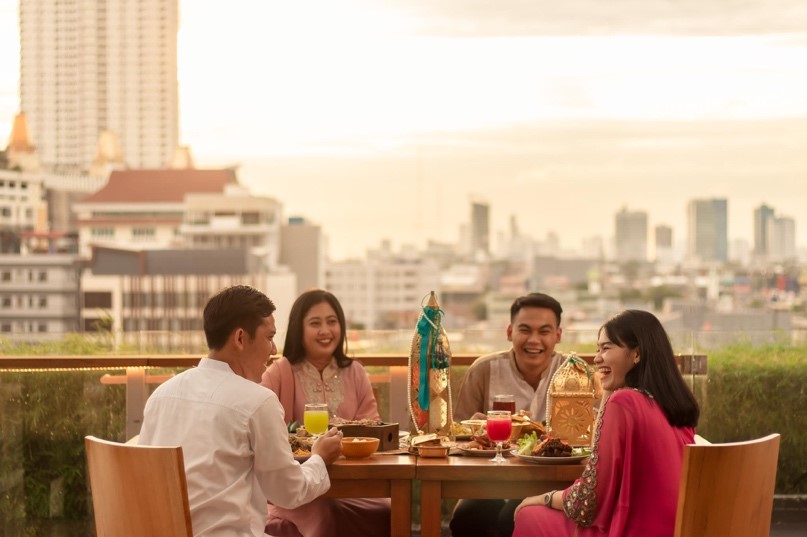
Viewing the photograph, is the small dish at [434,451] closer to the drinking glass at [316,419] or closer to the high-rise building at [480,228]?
the drinking glass at [316,419]

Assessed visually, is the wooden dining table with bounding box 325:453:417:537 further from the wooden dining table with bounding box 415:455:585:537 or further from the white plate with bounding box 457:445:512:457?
the white plate with bounding box 457:445:512:457

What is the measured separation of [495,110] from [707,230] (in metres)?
18.3

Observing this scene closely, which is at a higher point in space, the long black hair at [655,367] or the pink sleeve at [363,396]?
the long black hair at [655,367]

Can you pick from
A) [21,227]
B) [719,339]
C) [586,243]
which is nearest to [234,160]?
[21,227]

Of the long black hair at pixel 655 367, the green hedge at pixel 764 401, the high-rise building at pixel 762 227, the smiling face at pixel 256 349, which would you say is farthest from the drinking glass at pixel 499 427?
the high-rise building at pixel 762 227

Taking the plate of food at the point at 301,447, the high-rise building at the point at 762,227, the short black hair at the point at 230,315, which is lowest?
the plate of food at the point at 301,447

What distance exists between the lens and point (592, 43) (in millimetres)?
77812

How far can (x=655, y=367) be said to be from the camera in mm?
2516

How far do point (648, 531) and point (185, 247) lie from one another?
84017 mm

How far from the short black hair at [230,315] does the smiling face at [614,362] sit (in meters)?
0.79

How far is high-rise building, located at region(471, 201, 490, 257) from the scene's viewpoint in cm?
8381

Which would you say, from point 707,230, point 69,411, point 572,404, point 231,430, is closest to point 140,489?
Result: point 231,430

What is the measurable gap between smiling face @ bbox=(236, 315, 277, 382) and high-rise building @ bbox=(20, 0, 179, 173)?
304 feet

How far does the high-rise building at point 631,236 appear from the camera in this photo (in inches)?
3378
